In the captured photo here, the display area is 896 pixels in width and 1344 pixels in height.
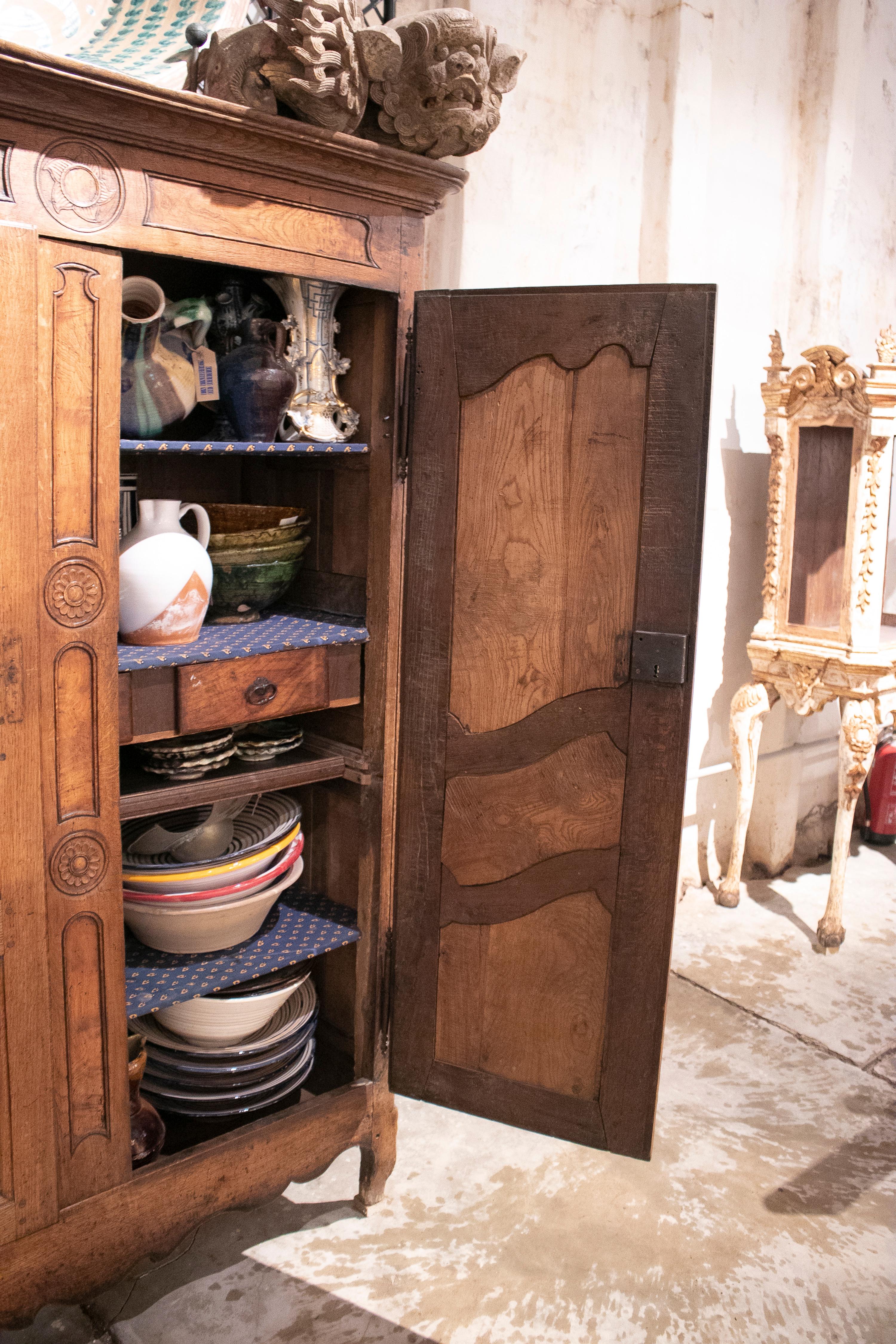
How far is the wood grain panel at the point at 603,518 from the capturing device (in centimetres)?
169

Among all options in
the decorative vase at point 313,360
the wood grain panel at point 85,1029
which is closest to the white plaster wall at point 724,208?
the decorative vase at point 313,360

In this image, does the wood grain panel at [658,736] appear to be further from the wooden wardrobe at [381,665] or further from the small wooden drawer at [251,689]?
the small wooden drawer at [251,689]

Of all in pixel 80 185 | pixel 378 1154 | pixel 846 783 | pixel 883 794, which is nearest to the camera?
pixel 80 185

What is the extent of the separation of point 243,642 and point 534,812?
0.59 metres

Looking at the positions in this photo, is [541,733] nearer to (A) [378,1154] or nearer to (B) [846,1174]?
(A) [378,1154]

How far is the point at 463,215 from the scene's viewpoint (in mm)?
2699

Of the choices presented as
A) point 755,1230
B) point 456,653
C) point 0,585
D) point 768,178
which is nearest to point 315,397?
point 456,653

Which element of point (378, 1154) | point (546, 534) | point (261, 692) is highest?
point (546, 534)

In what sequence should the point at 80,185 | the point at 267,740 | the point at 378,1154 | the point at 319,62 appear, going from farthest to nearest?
the point at 378,1154
the point at 267,740
the point at 319,62
the point at 80,185

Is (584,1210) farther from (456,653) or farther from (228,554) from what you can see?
(228,554)

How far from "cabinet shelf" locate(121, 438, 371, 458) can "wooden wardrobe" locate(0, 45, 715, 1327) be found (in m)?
0.04

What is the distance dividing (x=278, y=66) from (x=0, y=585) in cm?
84

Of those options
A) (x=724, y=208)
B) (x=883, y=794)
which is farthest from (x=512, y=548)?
(x=883, y=794)

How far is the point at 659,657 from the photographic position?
1.71 meters
